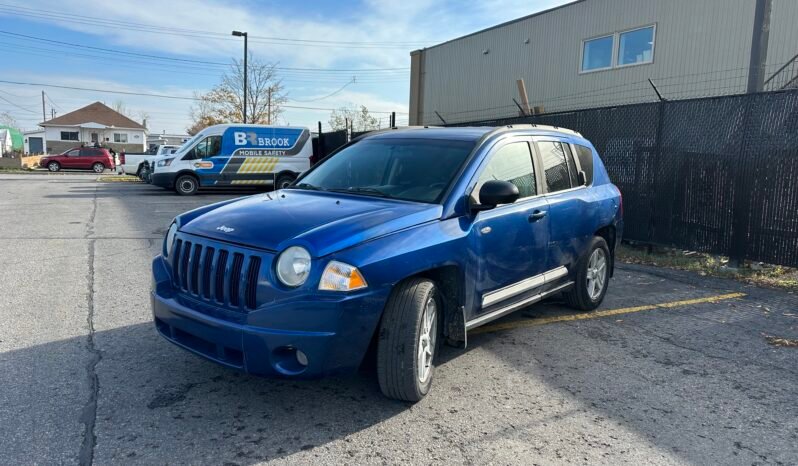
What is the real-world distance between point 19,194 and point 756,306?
63.7 ft

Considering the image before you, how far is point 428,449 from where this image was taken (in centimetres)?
296

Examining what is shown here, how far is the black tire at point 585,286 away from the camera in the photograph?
5.32m

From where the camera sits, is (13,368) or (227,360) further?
(13,368)

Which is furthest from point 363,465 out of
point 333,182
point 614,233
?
point 614,233

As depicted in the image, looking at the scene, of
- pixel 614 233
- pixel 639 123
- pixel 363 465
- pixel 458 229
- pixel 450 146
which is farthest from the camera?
pixel 639 123

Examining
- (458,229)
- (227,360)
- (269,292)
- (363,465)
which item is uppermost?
(458,229)

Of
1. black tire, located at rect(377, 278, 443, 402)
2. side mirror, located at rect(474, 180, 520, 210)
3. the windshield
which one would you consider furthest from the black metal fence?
black tire, located at rect(377, 278, 443, 402)

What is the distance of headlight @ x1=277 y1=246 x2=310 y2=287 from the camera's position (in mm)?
3014

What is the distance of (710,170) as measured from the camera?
7.70 metres

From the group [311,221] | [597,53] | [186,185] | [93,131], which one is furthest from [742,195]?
[93,131]

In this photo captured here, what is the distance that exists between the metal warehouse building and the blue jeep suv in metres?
5.22

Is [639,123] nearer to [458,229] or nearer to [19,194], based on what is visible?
[458,229]

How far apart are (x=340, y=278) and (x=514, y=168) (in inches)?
81.9

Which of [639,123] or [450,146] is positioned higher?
[639,123]
